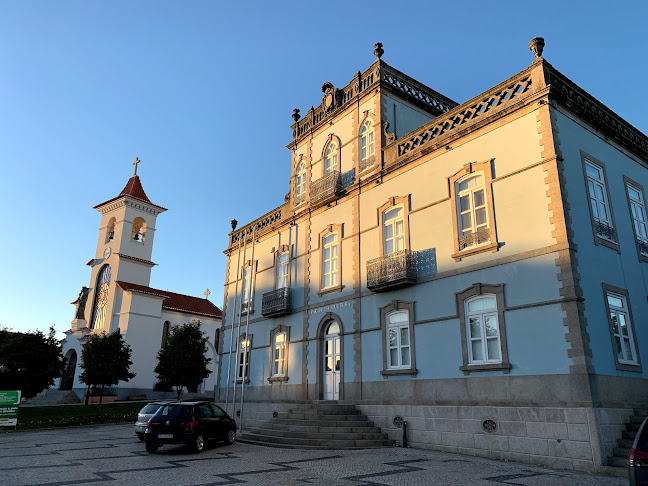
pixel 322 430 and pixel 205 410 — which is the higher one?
pixel 205 410

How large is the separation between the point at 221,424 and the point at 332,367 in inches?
235

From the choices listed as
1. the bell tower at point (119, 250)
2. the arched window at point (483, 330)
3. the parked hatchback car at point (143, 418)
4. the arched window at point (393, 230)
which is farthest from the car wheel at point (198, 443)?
the bell tower at point (119, 250)

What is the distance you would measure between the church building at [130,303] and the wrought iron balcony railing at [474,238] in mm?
39256

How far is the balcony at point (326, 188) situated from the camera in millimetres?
22453

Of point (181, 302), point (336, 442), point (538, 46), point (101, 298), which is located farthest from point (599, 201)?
point (181, 302)

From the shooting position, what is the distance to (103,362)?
110 ft

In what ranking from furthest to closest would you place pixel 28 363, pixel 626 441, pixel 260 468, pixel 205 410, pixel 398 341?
pixel 28 363
pixel 398 341
pixel 205 410
pixel 626 441
pixel 260 468

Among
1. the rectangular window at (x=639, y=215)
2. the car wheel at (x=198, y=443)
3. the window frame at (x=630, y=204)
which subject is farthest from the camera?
the rectangular window at (x=639, y=215)

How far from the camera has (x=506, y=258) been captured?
1471cm

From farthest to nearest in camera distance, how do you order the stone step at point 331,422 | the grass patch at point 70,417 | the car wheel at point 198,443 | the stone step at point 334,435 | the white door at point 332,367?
the grass patch at point 70,417 → the white door at point 332,367 → the stone step at point 331,422 → the stone step at point 334,435 → the car wheel at point 198,443

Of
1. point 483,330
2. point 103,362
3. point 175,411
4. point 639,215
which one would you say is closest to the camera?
point 483,330

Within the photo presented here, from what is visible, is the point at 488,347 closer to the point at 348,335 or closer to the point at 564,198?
the point at 564,198

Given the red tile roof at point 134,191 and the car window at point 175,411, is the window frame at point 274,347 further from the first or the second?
the red tile roof at point 134,191

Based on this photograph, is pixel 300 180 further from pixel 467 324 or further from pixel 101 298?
pixel 101 298
